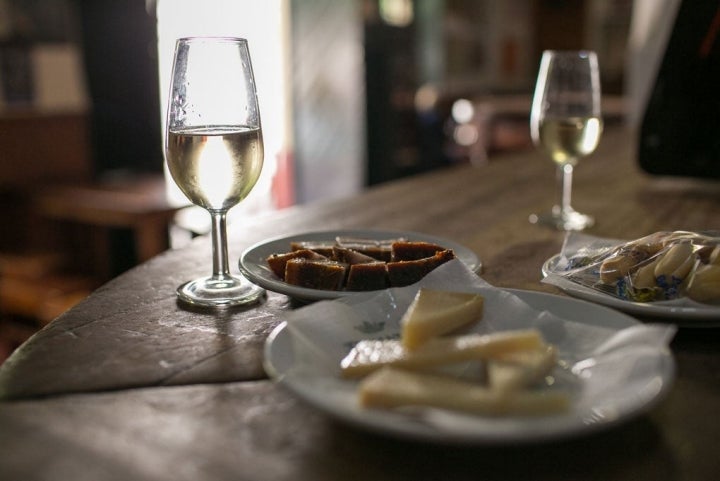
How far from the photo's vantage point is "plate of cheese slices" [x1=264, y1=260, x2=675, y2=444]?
1.37 feet

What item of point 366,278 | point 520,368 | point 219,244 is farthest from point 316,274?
point 520,368

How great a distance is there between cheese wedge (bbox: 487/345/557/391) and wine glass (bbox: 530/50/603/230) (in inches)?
27.1

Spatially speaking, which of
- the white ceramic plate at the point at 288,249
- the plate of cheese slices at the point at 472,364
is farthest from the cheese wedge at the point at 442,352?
the white ceramic plate at the point at 288,249

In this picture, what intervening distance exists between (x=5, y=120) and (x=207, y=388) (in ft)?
11.4

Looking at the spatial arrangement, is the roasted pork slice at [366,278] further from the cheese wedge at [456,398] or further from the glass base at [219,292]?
the cheese wedge at [456,398]

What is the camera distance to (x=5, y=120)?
3.49 metres

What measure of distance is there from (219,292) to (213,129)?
178mm

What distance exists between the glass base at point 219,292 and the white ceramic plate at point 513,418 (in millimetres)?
173

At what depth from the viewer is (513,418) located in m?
0.42

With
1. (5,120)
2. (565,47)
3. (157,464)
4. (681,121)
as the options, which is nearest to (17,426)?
(157,464)

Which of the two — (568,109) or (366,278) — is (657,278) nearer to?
(366,278)

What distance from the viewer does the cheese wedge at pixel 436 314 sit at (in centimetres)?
50

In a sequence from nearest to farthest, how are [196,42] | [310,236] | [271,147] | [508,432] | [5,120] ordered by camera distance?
[508,432] < [196,42] < [310,236] < [5,120] < [271,147]

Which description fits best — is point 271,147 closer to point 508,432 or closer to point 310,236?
point 310,236
